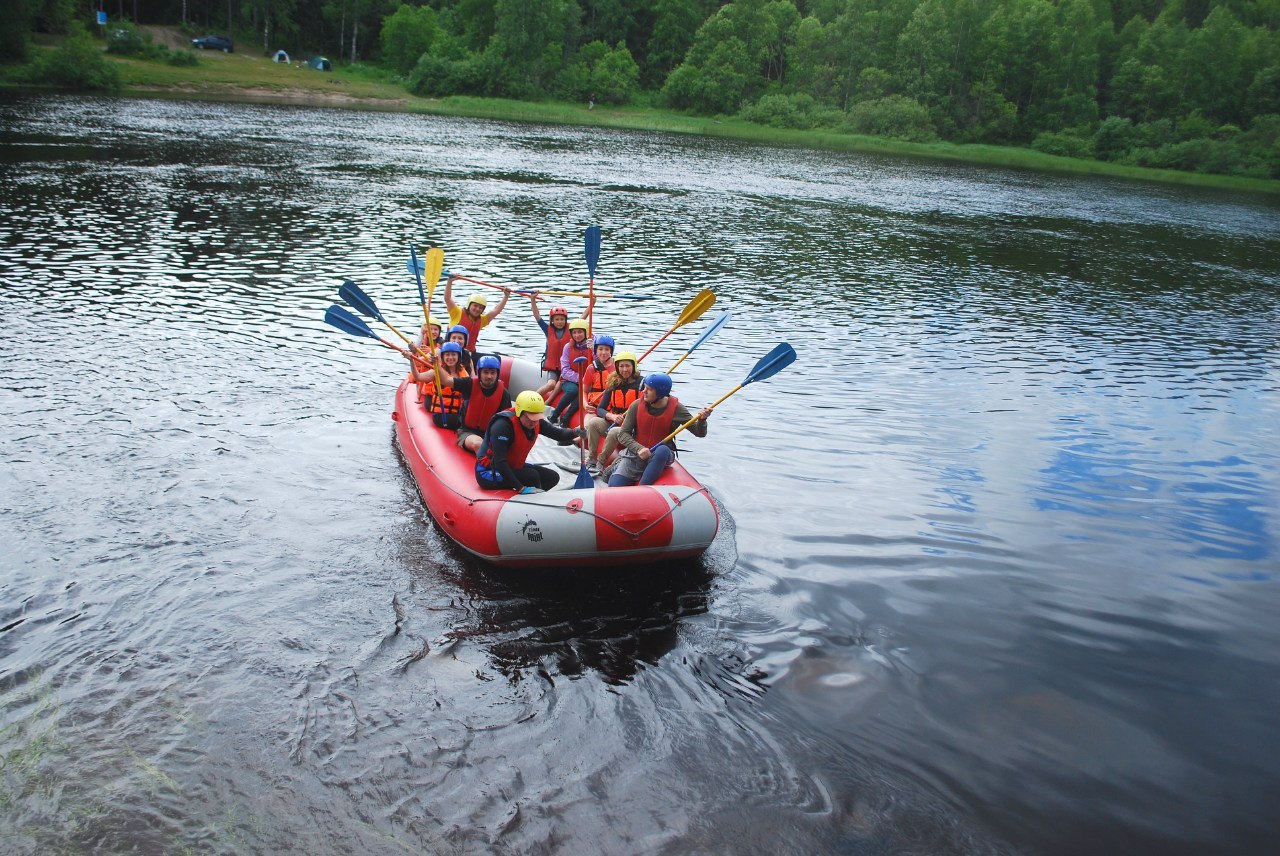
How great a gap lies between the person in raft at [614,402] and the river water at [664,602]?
1.35 m

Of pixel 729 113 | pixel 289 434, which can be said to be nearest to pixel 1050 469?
pixel 289 434

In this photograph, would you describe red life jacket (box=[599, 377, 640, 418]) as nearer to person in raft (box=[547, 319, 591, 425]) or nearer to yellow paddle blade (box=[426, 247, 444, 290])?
person in raft (box=[547, 319, 591, 425])

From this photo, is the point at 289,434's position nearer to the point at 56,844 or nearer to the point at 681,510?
the point at 681,510

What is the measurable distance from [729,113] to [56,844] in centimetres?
7067

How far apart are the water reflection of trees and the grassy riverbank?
4971 cm

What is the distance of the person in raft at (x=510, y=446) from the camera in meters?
7.37

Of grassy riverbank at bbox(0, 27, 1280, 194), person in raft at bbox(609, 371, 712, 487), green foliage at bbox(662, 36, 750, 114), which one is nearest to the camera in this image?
person in raft at bbox(609, 371, 712, 487)

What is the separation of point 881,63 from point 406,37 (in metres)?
36.5

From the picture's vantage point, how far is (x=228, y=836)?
4664mm

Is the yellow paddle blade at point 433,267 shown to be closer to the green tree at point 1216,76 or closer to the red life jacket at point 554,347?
the red life jacket at point 554,347

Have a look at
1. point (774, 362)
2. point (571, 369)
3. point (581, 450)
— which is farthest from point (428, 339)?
point (774, 362)

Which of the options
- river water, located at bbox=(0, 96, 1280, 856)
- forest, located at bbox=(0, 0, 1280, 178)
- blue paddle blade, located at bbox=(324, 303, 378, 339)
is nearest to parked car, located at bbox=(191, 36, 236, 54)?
forest, located at bbox=(0, 0, 1280, 178)

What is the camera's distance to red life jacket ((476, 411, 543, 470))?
7.42 metres

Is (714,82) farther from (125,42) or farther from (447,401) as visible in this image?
(447,401)
